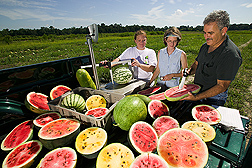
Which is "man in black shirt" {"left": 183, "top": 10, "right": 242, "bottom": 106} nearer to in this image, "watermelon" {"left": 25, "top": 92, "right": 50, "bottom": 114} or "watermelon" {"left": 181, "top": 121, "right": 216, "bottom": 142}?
"watermelon" {"left": 181, "top": 121, "right": 216, "bottom": 142}

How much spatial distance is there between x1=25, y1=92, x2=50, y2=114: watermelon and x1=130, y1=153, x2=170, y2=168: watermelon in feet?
7.14

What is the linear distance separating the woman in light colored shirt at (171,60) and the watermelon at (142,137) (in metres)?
1.98

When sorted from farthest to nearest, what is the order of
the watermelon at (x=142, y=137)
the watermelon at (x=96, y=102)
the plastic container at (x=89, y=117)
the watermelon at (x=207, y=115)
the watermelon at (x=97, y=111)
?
the watermelon at (x=96, y=102) → the watermelon at (x=97, y=111) → the watermelon at (x=207, y=115) → the plastic container at (x=89, y=117) → the watermelon at (x=142, y=137)

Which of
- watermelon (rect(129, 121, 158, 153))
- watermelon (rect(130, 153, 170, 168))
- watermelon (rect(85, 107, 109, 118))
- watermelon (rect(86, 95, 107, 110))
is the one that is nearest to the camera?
watermelon (rect(130, 153, 170, 168))

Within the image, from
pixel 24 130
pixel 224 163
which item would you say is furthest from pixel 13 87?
pixel 224 163

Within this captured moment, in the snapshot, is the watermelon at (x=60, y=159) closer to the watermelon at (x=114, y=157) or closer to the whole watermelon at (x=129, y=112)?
the watermelon at (x=114, y=157)

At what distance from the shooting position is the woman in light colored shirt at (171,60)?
326 cm

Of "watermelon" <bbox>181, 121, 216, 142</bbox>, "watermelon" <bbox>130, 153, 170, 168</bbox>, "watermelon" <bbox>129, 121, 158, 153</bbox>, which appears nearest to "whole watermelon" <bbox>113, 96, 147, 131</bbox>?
"watermelon" <bbox>129, 121, 158, 153</bbox>

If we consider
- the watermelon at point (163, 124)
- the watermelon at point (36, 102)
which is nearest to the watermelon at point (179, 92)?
the watermelon at point (163, 124)

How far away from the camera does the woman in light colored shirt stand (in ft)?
10.7

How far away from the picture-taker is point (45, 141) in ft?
5.35

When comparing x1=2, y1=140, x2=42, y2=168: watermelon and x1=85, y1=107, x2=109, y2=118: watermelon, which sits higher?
x1=85, y1=107, x2=109, y2=118: watermelon

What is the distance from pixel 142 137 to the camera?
1698mm

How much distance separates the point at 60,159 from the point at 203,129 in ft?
6.59
